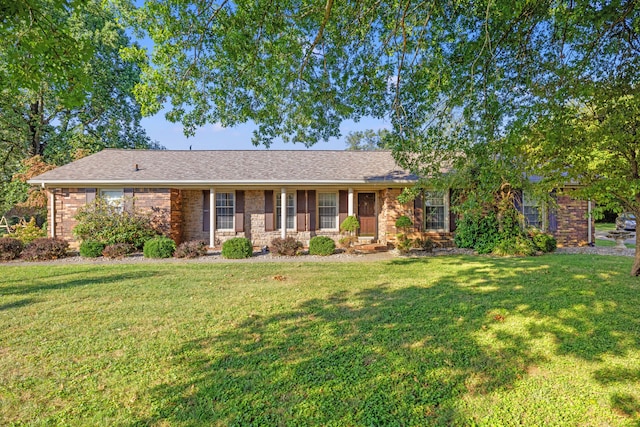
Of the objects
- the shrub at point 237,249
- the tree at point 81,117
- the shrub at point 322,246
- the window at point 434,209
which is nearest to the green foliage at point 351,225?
the shrub at point 322,246

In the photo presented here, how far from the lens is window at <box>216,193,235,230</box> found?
13523mm

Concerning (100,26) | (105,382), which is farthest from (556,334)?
(100,26)

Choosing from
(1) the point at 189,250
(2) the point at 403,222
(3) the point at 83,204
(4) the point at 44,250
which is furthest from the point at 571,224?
(4) the point at 44,250

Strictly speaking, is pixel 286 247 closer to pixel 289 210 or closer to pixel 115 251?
pixel 289 210

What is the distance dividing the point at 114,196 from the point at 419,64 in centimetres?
1235

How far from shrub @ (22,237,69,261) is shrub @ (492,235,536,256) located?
616 inches

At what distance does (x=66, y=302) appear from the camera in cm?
571

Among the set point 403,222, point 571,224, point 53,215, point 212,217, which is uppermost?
point 53,215

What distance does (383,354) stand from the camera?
11.8ft

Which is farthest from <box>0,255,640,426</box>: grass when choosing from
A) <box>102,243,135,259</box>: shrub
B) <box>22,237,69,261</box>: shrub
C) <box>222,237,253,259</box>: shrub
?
<box>22,237,69,261</box>: shrub

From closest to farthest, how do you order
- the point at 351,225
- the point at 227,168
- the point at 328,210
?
the point at 351,225 < the point at 227,168 < the point at 328,210

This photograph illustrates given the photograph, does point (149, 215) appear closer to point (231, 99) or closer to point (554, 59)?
point (231, 99)

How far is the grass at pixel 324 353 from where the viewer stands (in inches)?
105

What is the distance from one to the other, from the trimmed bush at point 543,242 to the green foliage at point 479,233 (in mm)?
1352
